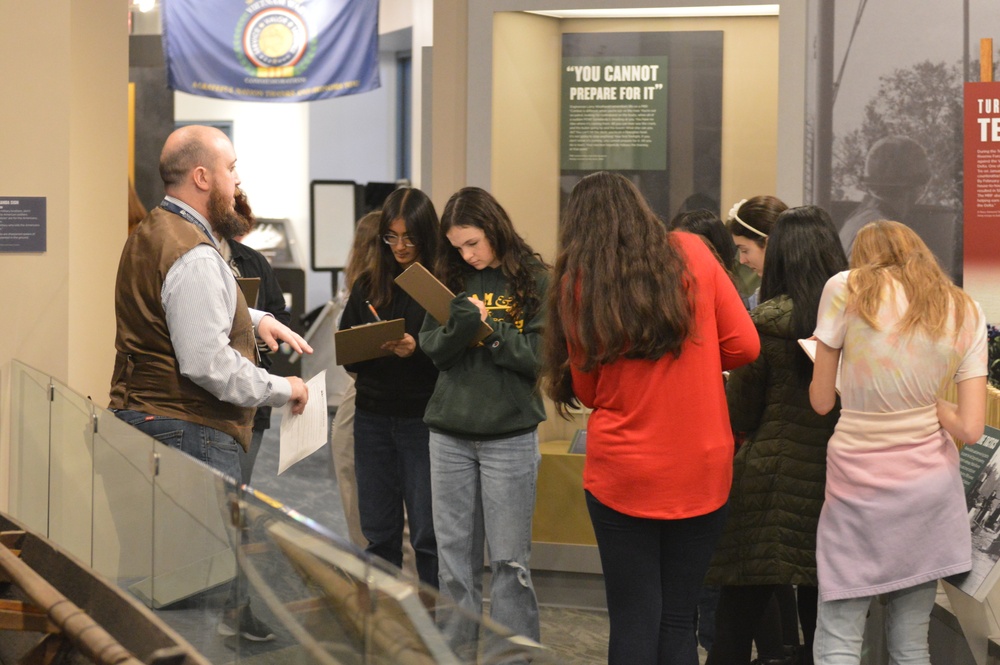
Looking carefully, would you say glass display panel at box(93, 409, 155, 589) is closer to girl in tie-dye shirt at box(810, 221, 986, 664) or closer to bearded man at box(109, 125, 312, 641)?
bearded man at box(109, 125, 312, 641)

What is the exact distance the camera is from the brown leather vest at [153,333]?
112 inches

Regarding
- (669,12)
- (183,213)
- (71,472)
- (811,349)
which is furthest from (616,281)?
(669,12)

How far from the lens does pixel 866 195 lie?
4.64 m

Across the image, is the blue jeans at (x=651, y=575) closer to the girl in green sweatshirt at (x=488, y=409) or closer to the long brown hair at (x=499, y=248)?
the girl in green sweatshirt at (x=488, y=409)

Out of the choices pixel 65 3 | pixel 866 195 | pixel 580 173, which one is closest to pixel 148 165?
pixel 65 3

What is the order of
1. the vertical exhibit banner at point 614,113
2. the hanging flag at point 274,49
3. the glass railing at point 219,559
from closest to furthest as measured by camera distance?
the glass railing at point 219,559 < the vertical exhibit banner at point 614,113 < the hanging flag at point 274,49

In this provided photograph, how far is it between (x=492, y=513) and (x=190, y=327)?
1154 millimetres

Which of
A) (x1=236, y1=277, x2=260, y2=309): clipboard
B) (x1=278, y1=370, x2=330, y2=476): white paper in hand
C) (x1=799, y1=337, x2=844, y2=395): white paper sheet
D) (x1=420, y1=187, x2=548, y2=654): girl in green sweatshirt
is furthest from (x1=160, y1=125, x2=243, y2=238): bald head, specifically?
(x1=799, y1=337, x2=844, y2=395): white paper sheet

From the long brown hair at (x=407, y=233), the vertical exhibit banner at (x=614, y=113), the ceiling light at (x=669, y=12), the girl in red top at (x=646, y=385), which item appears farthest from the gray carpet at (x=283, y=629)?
the ceiling light at (x=669, y=12)

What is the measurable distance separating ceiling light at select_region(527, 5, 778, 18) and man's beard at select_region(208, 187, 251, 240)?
2366 millimetres

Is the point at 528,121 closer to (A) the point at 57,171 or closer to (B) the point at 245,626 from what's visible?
(A) the point at 57,171

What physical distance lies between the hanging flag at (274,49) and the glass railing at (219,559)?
4.29 meters

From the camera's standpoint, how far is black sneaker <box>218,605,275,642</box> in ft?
6.23

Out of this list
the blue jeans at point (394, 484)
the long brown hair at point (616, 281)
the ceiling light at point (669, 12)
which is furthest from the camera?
the ceiling light at point (669, 12)
